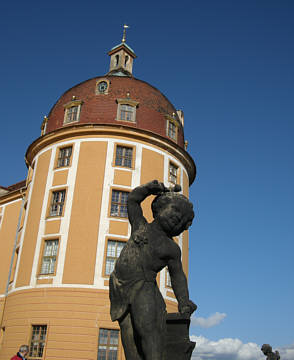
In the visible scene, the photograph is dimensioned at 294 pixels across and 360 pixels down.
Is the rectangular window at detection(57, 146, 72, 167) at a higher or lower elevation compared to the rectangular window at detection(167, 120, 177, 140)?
lower

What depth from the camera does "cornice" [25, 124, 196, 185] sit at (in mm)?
23406

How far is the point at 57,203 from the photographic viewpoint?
22.2 meters

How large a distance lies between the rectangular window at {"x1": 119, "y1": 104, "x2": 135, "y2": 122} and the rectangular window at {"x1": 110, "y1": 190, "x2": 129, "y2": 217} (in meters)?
5.42

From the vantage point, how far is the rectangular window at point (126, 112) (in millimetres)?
24734

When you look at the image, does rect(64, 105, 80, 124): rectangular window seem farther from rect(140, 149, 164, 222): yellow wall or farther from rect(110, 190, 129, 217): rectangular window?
rect(110, 190, 129, 217): rectangular window

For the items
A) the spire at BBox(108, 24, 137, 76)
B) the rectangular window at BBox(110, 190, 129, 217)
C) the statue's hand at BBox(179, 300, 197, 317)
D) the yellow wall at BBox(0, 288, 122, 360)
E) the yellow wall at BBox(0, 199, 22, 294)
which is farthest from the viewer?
the spire at BBox(108, 24, 137, 76)

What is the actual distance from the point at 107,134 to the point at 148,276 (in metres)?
20.3

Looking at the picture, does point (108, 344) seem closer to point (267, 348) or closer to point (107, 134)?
point (267, 348)

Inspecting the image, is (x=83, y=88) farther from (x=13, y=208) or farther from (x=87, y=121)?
(x=13, y=208)

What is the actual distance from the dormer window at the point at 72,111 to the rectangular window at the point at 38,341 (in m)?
12.9

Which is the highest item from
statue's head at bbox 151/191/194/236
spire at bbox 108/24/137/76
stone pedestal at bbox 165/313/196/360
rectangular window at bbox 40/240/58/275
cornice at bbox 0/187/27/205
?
spire at bbox 108/24/137/76

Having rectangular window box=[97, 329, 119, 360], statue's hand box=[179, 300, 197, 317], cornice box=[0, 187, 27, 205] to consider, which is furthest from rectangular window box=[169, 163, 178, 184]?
statue's hand box=[179, 300, 197, 317]

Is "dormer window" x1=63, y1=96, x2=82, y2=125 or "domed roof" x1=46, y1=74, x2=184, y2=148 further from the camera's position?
"dormer window" x1=63, y1=96, x2=82, y2=125

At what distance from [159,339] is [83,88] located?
986 inches
